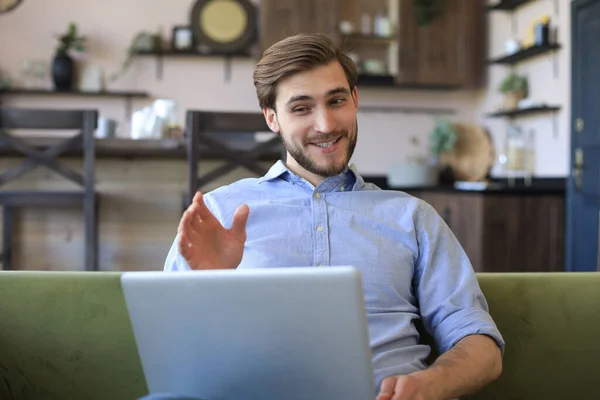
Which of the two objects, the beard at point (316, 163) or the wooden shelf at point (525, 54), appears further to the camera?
the wooden shelf at point (525, 54)

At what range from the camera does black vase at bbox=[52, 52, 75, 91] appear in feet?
15.4

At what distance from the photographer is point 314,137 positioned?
133cm

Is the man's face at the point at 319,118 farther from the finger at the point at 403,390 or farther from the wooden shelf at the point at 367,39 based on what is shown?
the wooden shelf at the point at 367,39

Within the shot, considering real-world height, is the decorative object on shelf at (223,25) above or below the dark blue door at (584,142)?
above

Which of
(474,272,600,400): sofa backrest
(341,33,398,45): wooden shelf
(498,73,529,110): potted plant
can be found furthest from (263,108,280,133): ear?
(341,33,398,45): wooden shelf

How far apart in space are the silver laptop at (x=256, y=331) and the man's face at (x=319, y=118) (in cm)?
58

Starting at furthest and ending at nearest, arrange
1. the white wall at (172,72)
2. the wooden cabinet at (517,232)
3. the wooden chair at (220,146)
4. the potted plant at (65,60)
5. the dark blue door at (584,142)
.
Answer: the white wall at (172,72)
the potted plant at (65,60)
the wooden cabinet at (517,232)
the dark blue door at (584,142)
the wooden chair at (220,146)

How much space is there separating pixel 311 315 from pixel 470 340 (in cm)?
43

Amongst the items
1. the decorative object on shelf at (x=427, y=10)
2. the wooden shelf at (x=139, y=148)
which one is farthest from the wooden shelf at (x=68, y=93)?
the decorative object on shelf at (x=427, y=10)

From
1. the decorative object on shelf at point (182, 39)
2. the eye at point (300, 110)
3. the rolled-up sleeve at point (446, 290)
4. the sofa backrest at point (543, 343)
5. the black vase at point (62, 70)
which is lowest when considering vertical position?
the sofa backrest at point (543, 343)

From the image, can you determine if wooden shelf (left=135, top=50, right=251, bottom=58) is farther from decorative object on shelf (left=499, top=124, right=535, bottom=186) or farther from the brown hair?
the brown hair

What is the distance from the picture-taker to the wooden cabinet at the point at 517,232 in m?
3.67

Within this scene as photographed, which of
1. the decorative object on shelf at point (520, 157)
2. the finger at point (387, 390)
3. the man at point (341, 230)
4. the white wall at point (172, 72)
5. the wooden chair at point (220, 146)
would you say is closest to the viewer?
the finger at point (387, 390)

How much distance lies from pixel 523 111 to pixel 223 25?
2.17 meters
